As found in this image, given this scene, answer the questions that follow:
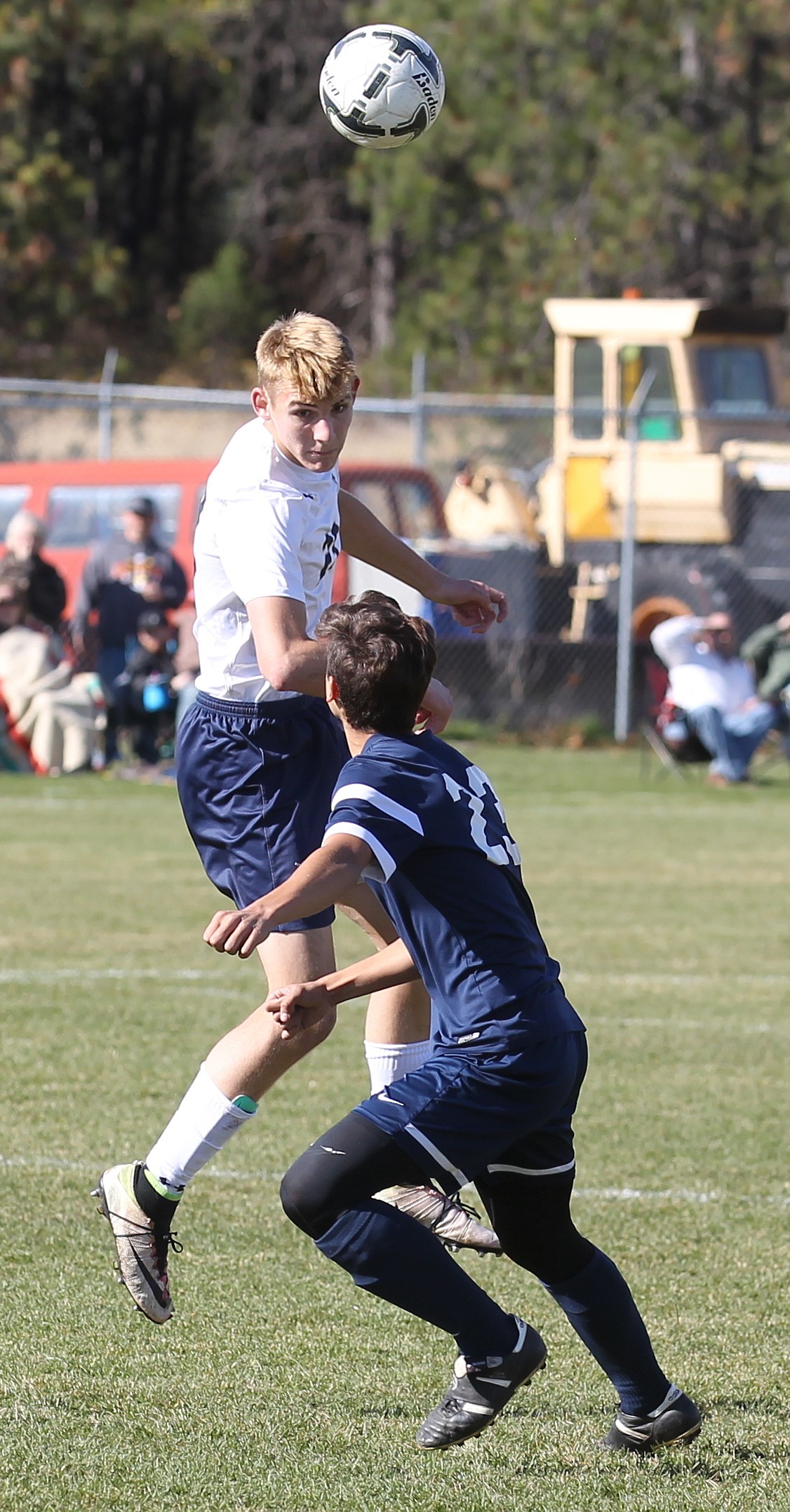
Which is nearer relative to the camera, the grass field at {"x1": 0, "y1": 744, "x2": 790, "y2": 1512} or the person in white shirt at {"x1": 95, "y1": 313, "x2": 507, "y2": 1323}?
the grass field at {"x1": 0, "y1": 744, "x2": 790, "y2": 1512}

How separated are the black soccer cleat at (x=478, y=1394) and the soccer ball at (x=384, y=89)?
3.57 m

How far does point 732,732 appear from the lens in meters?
14.9

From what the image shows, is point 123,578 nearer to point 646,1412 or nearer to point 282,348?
point 282,348

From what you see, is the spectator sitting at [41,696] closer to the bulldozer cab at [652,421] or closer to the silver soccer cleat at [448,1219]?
the bulldozer cab at [652,421]

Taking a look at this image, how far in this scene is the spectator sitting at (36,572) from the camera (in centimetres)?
1451

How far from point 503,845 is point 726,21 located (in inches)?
991

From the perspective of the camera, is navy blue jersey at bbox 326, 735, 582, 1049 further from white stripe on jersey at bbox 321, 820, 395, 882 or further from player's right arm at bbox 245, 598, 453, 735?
player's right arm at bbox 245, 598, 453, 735

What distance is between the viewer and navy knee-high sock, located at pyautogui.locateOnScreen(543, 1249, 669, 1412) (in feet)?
11.1

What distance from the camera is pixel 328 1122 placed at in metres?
5.68

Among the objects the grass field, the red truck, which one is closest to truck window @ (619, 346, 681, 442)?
the red truck

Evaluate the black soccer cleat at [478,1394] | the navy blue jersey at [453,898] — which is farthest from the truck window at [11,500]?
the black soccer cleat at [478,1394]

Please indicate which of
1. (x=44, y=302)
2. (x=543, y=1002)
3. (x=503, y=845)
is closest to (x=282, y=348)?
(x=503, y=845)

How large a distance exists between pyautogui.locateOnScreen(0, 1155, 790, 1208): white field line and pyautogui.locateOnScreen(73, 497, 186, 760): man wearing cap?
9.65m

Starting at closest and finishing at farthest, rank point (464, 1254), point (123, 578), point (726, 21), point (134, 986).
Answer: point (464, 1254) → point (134, 986) → point (123, 578) → point (726, 21)
